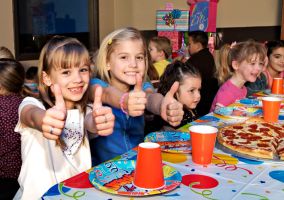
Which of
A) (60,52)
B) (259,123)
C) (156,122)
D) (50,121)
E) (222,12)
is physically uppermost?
(222,12)

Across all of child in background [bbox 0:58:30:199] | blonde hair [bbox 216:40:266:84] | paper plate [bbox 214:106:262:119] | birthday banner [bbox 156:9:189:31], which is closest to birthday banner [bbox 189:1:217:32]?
birthday banner [bbox 156:9:189:31]

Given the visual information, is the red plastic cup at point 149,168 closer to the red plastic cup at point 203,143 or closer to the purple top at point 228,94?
the red plastic cup at point 203,143

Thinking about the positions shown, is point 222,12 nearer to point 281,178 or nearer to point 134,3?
point 134,3

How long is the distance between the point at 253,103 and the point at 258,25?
3.75 m

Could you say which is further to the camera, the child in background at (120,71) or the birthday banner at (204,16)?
the birthday banner at (204,16)

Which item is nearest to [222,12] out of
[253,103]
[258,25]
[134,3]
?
[258,25]

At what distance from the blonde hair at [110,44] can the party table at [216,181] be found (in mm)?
644

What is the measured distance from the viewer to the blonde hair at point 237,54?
2621 mm

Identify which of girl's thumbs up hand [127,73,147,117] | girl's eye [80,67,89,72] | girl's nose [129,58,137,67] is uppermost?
girl's nose [129,58,137,67]

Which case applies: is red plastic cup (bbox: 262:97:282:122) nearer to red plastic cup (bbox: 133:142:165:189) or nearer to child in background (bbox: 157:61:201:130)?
child in background (bbox: 157:61:201:130)

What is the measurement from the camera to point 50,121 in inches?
35.8

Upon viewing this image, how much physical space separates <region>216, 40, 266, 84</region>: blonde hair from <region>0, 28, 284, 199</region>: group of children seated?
0.33 m

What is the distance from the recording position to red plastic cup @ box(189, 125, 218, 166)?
1.03 meters

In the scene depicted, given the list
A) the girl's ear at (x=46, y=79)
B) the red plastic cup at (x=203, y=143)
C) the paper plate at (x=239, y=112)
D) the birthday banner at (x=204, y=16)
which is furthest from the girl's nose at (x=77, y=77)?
the birthday banner at (x=204, y=16)
